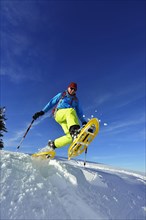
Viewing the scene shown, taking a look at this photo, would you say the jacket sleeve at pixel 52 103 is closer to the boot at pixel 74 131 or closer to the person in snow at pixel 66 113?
the person in snow at pixel 66 113

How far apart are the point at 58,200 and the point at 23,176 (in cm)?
86

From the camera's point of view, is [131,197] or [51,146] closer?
[131,197]

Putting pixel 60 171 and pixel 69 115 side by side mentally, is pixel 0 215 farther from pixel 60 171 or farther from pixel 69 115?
pixel 69 115

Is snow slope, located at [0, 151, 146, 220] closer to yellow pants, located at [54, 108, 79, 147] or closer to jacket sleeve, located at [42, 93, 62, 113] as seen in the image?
yellow pants, located at [54, 108, 79, 147]

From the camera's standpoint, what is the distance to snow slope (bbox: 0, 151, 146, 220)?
11.0 feet

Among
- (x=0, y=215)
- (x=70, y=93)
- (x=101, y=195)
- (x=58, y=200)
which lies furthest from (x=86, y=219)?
(x=70, y=93)

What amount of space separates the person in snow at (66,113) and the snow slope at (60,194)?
68.5 inches

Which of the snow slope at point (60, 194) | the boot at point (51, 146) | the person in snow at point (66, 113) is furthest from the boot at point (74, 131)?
the snow slope at point (60, 194)

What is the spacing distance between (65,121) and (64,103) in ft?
2.34

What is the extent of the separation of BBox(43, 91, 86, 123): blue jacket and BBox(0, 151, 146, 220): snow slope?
9.46 feet

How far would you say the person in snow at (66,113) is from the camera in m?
6.82

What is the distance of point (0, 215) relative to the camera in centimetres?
302

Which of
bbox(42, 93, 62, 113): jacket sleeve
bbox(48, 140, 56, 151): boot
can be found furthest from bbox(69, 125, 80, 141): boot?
bbox(42, 93, 62, 113): jacket sleeve

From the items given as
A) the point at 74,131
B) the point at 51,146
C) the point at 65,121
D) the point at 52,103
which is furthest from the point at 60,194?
the point at 52,103
